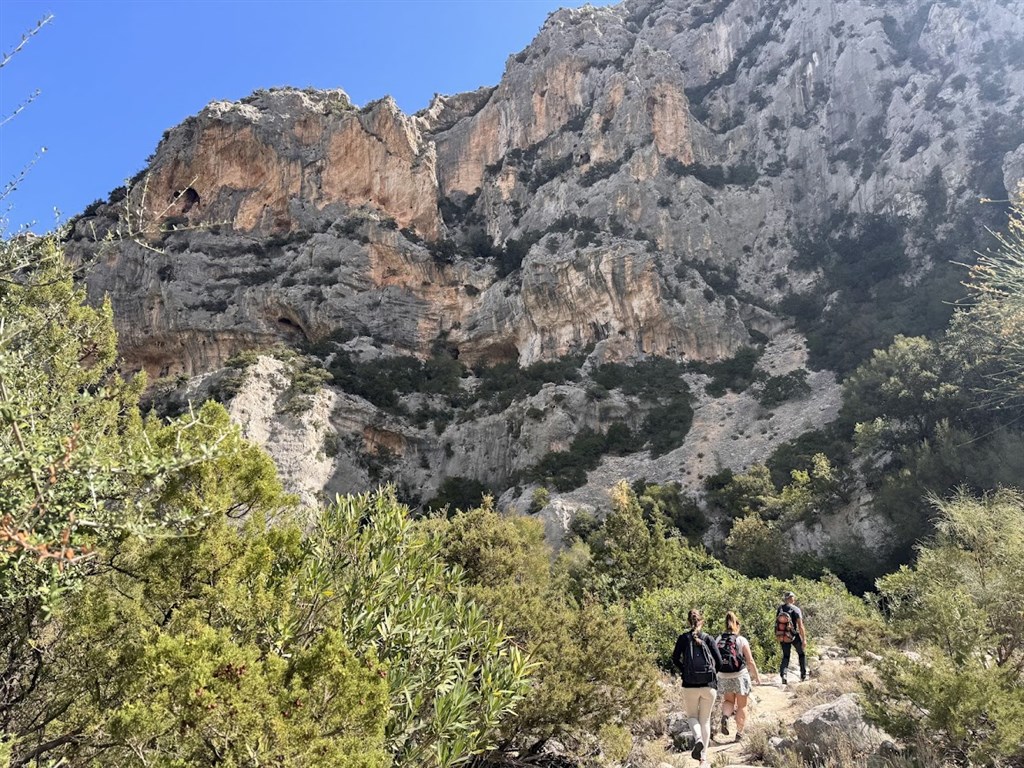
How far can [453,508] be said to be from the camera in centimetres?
3297

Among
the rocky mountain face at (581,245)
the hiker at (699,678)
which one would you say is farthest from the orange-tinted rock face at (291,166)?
the hiker at (699,678)

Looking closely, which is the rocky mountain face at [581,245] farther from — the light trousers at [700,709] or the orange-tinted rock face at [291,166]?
the light trousers at [700,709]

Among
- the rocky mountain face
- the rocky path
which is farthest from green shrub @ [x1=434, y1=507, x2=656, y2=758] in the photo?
the rocky mountain face

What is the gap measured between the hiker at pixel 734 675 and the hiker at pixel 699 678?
12.9 inches

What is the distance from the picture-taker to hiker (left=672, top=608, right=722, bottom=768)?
5.96 metres

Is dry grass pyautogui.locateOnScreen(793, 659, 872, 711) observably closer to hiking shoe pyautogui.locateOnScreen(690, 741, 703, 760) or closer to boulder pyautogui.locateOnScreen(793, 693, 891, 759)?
boulder pyautogui.locateOnScreen(793, 693, 891, 759)

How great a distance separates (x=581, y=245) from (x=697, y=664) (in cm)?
3968

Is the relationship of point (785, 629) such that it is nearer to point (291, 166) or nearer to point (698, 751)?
point (698, 751)

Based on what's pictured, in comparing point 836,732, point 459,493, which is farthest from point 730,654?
point 459,493

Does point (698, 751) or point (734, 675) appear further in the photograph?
point (734, 675)

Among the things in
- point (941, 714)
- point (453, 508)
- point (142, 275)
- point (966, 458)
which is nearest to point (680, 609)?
point (941, 714)

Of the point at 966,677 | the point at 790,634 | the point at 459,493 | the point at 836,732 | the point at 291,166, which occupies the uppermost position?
the point at 291,166

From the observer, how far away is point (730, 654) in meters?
6.59

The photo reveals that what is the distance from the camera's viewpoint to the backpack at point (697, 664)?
19.6 ft
